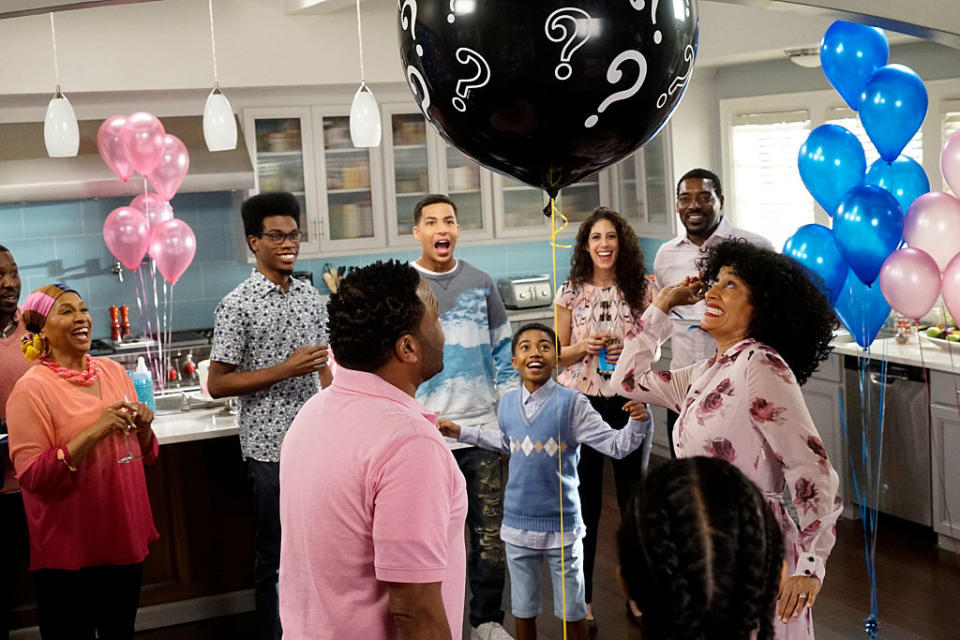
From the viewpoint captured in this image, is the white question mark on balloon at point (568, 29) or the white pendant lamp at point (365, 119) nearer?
the white question mark on balloon at point (568, 29)

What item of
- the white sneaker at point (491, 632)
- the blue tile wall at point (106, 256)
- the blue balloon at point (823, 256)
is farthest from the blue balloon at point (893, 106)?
the blue tile wall at point (106, 256)

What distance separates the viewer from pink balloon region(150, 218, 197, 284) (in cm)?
467

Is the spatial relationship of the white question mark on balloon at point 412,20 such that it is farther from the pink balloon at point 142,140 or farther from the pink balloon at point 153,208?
the pink balloon at point 153,208

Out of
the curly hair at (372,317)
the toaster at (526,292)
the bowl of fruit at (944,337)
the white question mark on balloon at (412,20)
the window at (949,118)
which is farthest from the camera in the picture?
the toaster at (526,292)

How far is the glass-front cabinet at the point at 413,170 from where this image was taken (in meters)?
6.20

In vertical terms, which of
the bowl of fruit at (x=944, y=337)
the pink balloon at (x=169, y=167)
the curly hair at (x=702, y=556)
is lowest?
the bowl of fruit at (x=944, y=337)

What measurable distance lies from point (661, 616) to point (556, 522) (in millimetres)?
2037

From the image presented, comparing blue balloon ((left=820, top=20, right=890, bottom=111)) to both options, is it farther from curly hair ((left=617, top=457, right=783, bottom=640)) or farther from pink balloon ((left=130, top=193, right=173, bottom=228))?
pink balloon ((left=130, top=193, right=173, bottom=228))

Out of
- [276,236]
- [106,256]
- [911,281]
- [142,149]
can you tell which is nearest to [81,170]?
[106,256]

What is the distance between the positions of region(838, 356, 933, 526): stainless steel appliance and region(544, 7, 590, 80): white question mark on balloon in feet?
11.5

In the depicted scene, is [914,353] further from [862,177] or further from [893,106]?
[893,106]

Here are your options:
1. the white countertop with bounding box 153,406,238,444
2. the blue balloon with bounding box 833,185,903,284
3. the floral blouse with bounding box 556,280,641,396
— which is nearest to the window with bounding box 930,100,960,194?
the blue balloon with bounding box 833,185,903,284

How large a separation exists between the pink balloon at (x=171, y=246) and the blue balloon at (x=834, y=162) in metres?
2.63

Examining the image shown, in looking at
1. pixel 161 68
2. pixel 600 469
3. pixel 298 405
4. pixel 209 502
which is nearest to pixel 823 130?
pixel 600 469
